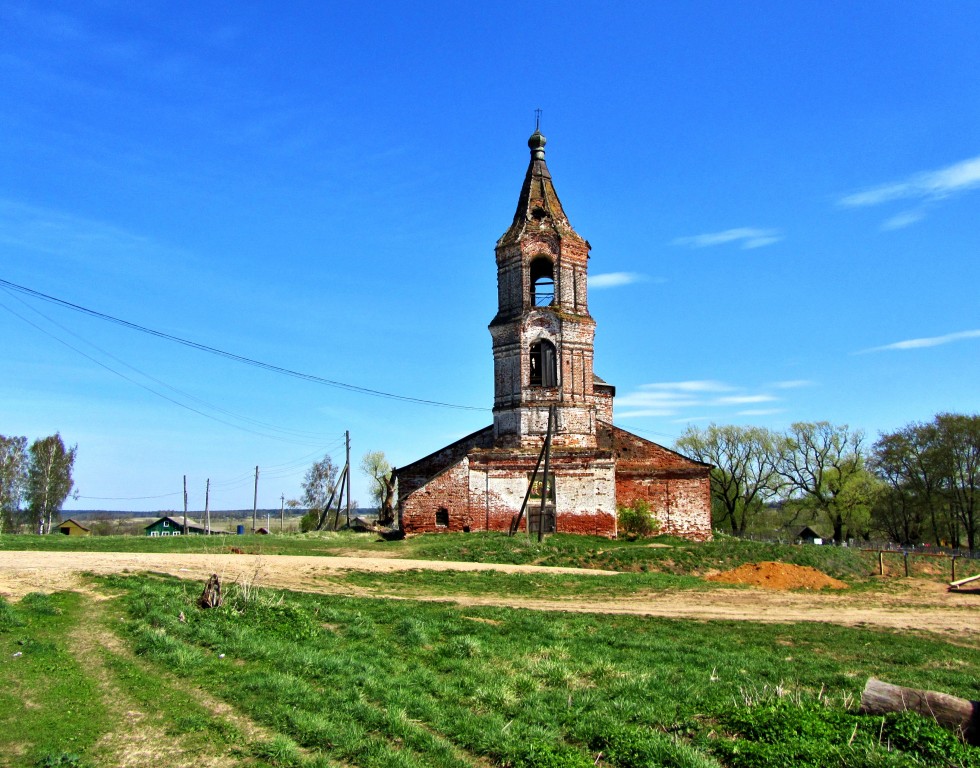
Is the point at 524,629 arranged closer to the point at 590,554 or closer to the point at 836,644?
the point at 836,644

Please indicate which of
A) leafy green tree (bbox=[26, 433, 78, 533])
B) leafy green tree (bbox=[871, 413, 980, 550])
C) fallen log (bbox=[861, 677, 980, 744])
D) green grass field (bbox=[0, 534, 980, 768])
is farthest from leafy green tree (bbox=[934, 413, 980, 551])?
leafy green tree (bbox=[26, 433, 78, 533])

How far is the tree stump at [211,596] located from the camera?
13039 mm

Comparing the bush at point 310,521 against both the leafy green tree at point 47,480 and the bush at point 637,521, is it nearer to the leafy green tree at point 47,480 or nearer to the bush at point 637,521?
the leafy green tree at point 47,480

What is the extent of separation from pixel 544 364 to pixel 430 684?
2611 centimetres

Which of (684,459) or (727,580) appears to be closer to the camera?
(727,580)

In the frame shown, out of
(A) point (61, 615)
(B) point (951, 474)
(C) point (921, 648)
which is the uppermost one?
(B) point (951, 474)

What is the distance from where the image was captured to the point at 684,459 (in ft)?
121

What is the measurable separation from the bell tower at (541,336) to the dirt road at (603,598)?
13.4 m

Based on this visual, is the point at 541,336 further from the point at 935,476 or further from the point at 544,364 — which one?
the point at 935,476

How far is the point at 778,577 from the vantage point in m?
26.4

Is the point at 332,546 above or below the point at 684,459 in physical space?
below

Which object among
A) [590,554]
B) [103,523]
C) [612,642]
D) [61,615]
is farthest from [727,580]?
[103,523]

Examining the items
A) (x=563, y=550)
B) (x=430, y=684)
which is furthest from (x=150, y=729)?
(x=563, y=550)

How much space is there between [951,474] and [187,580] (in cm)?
5152
